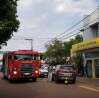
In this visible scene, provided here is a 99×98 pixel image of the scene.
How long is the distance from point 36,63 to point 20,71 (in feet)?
6.00

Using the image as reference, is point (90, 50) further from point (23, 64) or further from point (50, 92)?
point (50, 92)

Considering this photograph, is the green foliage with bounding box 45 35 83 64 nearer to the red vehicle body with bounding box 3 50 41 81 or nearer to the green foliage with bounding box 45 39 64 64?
the green foliage with bounding box 45 39 64 64

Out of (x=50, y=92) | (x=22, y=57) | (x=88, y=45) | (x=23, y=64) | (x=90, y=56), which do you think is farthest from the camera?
(x=90, y=56)

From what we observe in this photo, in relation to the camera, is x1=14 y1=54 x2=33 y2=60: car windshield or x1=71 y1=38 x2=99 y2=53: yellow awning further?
x1=71 y1=38 x2=99 y2=53: yellow awning


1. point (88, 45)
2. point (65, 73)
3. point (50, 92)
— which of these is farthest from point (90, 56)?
point (50, 92)

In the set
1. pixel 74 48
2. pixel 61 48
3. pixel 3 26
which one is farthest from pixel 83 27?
pixel 3 26

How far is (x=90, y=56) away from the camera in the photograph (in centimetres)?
6009

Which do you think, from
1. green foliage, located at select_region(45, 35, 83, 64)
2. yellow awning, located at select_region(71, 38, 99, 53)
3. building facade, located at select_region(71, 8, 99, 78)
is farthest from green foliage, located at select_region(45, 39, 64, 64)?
yellow awning, located at select_region(71, 38, 99, 53)

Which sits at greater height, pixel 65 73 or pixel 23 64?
pixel 23 64

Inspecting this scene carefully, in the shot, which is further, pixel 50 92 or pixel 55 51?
pixel 55 51

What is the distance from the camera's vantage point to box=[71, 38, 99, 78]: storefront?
51.4 meters

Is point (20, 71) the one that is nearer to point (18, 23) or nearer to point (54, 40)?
point (18, 23)

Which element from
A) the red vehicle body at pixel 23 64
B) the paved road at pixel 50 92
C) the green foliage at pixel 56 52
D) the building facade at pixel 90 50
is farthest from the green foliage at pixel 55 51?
the paved road at pixel 50 92

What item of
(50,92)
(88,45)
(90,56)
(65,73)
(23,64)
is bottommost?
(50,92)
